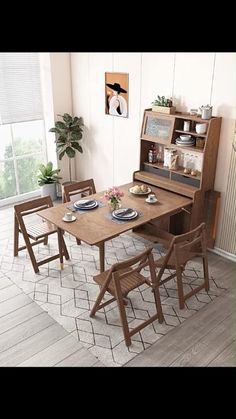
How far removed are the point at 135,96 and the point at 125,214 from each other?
1.89m

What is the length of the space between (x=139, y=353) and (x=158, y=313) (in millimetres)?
416

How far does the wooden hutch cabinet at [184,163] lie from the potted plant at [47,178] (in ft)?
5.59

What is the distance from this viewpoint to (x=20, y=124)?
230 inches

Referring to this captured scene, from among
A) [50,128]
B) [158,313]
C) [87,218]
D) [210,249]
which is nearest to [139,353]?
[158,313]

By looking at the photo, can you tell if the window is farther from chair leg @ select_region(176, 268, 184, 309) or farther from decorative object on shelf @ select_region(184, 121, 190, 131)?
chair leg @ select_region(176, 268, 184, 309)

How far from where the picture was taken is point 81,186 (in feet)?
15.3

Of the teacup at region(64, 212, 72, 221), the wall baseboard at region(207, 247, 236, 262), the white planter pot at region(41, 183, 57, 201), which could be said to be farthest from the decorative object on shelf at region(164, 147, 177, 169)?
the white planter pot at region(41, 183, 57, 201)

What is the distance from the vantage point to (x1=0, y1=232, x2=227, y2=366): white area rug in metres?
3.14

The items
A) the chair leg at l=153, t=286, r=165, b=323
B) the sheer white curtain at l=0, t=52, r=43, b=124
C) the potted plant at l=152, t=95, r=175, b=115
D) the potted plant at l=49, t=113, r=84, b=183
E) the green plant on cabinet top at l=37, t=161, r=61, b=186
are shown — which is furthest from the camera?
the green plant on cabinet top at l=37, t=161, r=61, b=186

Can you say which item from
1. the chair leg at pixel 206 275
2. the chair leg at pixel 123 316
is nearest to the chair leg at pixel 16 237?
the chair leg at pixel 123 316

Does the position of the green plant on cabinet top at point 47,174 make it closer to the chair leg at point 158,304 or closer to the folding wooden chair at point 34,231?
the folding wooden chair at point 34,231

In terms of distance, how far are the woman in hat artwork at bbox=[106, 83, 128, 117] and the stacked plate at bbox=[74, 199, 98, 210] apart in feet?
5.26

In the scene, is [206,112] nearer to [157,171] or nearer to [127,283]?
[157,171]
